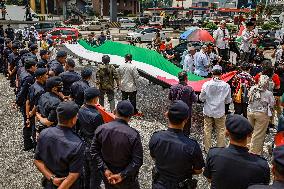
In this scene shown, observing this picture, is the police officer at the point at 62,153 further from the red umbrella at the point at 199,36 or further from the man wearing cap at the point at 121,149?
the red umbrella at the point at 199,36

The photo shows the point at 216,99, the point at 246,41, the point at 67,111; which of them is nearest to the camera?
the point at 67,111

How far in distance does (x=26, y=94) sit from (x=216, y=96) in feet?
14.2

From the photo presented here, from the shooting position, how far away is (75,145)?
155 inches

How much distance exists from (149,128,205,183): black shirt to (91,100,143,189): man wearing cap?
304 millimetres

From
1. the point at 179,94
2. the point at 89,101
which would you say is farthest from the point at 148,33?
the point at 89,101

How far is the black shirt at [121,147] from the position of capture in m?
4.42

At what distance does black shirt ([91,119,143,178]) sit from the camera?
4.42 m

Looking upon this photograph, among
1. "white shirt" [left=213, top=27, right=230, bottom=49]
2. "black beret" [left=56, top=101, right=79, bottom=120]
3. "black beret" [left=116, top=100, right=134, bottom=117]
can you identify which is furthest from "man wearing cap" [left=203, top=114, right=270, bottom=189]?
"white shirt" [left=213, top=27, right=230, bottom=49]

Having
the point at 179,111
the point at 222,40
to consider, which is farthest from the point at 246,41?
the point at 179,111

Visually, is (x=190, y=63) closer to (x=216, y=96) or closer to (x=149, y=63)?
(x=149, y=63)

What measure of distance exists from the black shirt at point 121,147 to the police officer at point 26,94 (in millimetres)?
3551

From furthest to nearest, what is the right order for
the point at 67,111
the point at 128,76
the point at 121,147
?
the point at 128,76 < the point at 121,147 < the point at 67,111

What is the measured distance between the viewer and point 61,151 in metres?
3.95

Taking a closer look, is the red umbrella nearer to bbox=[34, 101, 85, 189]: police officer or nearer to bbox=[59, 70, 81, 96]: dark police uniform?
bbox=[59, 70, 81, 96]: dark police uniform
